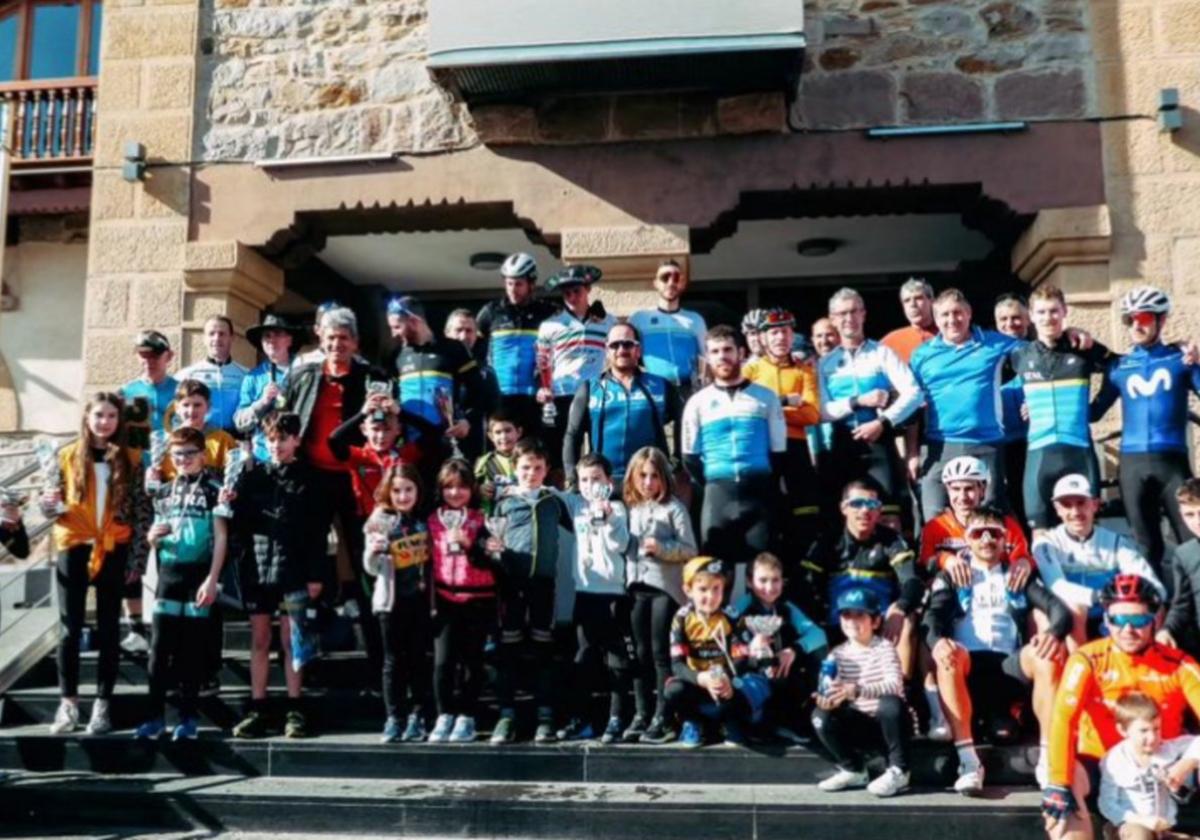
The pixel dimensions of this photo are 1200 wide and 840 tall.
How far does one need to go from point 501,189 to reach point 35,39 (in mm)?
6749

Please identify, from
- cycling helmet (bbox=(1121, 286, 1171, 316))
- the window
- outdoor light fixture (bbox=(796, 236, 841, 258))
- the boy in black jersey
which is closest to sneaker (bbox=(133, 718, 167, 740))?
the boy in black jersey

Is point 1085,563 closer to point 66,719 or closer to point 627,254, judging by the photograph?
point 627,254

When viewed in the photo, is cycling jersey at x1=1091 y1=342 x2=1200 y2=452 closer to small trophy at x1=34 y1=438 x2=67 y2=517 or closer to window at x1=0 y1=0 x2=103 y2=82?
small trophy at x1=34 y1=438 x2=67 y2=517

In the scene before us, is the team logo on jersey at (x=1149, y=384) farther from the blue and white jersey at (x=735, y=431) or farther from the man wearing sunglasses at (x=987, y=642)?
the blue and white jersey at (x=735, y=431)

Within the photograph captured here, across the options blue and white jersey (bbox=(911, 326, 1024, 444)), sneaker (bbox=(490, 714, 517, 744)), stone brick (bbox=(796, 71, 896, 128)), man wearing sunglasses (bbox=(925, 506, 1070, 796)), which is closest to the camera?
man wearing sunglasses (bbox=(925, 506, 1070, 796))

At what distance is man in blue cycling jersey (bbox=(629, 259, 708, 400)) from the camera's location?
655 centimetres

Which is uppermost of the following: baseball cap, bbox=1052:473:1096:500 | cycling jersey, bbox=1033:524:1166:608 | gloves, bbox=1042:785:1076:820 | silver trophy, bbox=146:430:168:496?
silver trophy, bbox=146:430:168:496

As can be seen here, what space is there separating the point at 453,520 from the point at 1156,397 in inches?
135

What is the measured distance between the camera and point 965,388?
5.91 metres

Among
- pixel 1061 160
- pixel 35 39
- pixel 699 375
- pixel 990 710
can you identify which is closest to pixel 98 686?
pixel 699 375

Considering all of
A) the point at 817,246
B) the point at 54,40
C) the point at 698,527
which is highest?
the point at 54,40

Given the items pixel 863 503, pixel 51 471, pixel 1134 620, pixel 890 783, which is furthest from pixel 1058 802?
pixel 51 471

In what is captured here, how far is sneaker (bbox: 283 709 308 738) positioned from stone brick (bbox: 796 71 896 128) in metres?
5.10

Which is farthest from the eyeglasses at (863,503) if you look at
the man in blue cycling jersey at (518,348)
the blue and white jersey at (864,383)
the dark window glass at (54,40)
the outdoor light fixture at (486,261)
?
the dark window glass at (54,40)
